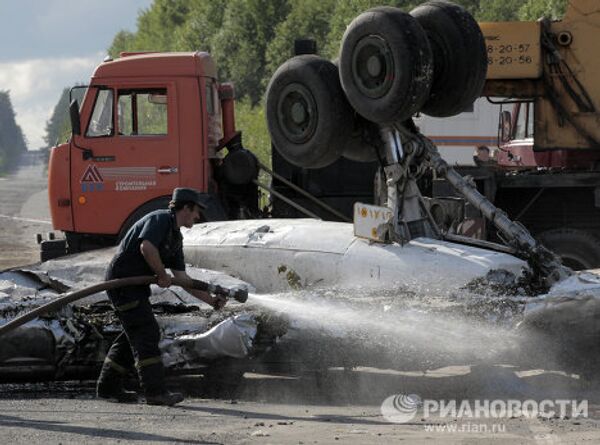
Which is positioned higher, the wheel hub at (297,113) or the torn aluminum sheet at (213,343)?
the wheel hub at (297,113)

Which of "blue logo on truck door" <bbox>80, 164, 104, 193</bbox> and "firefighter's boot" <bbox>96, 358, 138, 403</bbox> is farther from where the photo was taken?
"blue logo on truck door" <bbox>80, 164, 104, 193</bbox>

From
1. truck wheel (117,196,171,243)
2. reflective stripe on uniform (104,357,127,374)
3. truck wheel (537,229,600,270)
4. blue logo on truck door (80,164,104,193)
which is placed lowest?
reflective stripe on uniform (104,357,127,374)

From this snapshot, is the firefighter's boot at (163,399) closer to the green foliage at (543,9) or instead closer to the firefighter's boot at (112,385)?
the firefighter's boot at (112,385)

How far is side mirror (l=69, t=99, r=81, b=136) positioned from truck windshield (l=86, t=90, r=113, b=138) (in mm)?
112

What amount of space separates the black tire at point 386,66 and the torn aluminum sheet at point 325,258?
1068mm

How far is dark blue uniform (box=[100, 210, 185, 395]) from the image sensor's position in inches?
315

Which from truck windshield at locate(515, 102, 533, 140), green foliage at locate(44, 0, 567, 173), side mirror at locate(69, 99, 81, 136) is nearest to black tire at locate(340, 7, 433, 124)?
side mirror at locate(69, 99, 81, 136)

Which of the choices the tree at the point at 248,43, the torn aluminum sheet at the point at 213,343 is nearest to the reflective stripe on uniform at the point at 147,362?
the torn aluminum sheet at the point at 213,343

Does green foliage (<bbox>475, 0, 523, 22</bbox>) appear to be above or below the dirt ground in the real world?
above

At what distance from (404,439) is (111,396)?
2.51m

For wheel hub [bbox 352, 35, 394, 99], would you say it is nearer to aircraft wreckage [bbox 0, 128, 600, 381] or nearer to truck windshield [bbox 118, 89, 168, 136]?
aircraft wreckage [bbox 0, 128, 600, 381]

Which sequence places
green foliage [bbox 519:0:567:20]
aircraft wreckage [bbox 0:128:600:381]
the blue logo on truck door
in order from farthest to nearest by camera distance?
green foliage [bbox 519:0:567:20] < the blue logo on truck door < aircraft wreckage [bbox 0:128:600:381]

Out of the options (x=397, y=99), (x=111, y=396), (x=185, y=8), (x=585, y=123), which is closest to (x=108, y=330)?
(x=111, y=396)

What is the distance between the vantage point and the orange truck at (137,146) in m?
12.5
